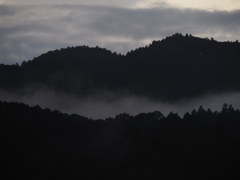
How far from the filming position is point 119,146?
6006 cm

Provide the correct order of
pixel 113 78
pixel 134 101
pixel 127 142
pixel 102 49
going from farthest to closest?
pixel 102 49
pixel 113 78
pixel 134 101
pixel 127 142

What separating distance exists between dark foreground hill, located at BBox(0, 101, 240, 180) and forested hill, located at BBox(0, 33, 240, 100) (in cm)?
4243

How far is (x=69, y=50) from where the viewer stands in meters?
140

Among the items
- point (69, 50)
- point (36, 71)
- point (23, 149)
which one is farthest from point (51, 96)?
point (23, 149)

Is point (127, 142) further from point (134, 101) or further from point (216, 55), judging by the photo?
point (216, 55)

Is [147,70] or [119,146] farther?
[147,70]

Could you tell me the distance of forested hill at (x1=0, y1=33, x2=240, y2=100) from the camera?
11519 cm

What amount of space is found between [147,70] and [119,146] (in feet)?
215

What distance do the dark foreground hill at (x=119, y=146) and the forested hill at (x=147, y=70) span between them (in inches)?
1670

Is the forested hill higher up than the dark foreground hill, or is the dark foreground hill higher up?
the forested hill

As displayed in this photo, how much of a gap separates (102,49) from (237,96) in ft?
182

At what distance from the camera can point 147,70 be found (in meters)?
124

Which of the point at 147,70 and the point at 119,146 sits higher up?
the point at 147,70

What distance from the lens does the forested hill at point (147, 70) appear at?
378ft
